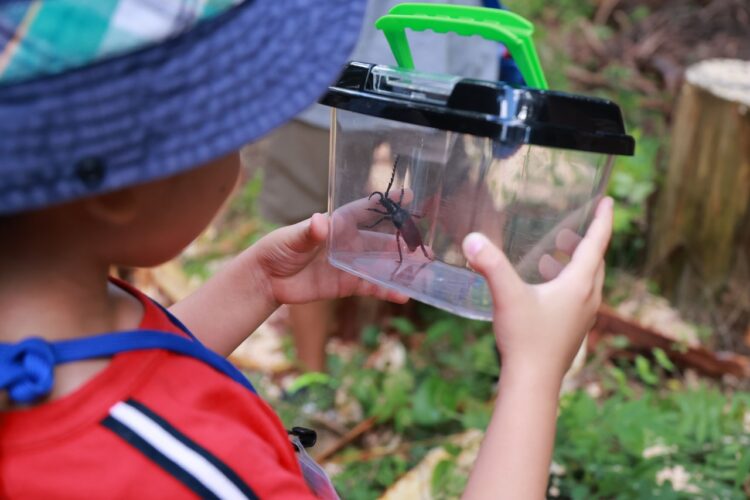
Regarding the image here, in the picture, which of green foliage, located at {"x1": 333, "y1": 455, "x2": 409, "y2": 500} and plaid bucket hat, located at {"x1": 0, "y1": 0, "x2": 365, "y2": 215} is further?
green foliage, located at {"x1": 333, "y1": 455, "x2": 409, "y2": 500}

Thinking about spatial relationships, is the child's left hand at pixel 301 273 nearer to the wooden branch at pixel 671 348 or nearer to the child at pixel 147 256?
the child at pixel 147 256

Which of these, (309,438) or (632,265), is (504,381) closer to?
(309,438)

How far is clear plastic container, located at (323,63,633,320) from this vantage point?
A: 0.94 m

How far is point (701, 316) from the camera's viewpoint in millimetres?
3154

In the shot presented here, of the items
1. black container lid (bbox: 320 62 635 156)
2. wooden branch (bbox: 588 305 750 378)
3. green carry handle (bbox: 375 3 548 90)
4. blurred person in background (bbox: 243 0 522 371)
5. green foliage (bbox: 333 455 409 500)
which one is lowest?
green foliage (bbox: 333 455 409 500)

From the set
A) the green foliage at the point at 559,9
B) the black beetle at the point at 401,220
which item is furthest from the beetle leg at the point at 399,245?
the green foliage at the point at 559,9

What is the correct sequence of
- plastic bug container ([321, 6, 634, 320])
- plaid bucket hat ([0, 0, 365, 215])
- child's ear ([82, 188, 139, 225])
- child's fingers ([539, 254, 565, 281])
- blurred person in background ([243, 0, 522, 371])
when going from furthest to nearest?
blurred person in background ([243, 0, 522, 371]) < child's fingers ([539, 254, 565, 281]) < plastic bug container ([321, 6, 634, 320]) < child's ear ([82, 188, 139, 225]) < plaid bucket hat ([0, 0, 365, 215])

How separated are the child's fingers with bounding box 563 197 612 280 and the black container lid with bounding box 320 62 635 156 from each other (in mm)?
80

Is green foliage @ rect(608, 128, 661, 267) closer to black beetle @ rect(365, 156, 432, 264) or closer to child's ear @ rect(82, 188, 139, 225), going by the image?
black beetle @ rect(365, 156, 432, 264)

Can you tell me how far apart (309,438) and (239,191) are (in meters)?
3.08

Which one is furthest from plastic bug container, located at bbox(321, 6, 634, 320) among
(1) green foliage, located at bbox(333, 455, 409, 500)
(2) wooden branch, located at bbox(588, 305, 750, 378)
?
(2) wooden branch, located at bbox(588, 305, 750, 378)

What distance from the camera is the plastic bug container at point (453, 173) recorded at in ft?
3.08

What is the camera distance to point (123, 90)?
71cm

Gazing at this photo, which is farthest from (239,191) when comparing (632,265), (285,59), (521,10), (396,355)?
(285,59)
